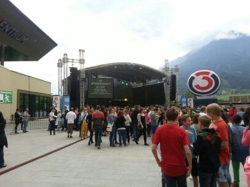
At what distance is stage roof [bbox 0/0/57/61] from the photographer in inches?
821

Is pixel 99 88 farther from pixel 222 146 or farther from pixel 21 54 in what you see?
pixel 222 146

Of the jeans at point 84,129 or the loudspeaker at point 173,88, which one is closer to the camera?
the jeans at point 84,129

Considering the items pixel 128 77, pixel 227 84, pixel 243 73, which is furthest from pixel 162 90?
pixel 243 73

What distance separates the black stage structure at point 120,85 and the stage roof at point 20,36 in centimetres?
662

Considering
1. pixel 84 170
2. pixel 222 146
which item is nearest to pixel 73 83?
pixel 84 170

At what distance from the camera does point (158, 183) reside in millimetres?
5070

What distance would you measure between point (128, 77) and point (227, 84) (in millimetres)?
125497

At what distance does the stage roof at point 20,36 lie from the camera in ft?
68.4

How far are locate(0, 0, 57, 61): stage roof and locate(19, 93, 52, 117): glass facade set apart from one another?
17.0 ft

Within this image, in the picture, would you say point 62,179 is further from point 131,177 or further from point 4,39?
point 4,39

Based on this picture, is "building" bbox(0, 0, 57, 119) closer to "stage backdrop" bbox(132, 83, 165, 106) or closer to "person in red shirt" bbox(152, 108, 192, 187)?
"stage backdrop" bbox(132, 83, 165, 106)

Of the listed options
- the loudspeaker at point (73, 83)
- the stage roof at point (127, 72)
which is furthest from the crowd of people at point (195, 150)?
the stage roof at point (127, 72)

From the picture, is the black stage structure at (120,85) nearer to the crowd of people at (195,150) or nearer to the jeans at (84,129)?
the jeans at (84,129)

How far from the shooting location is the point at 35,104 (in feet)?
107
